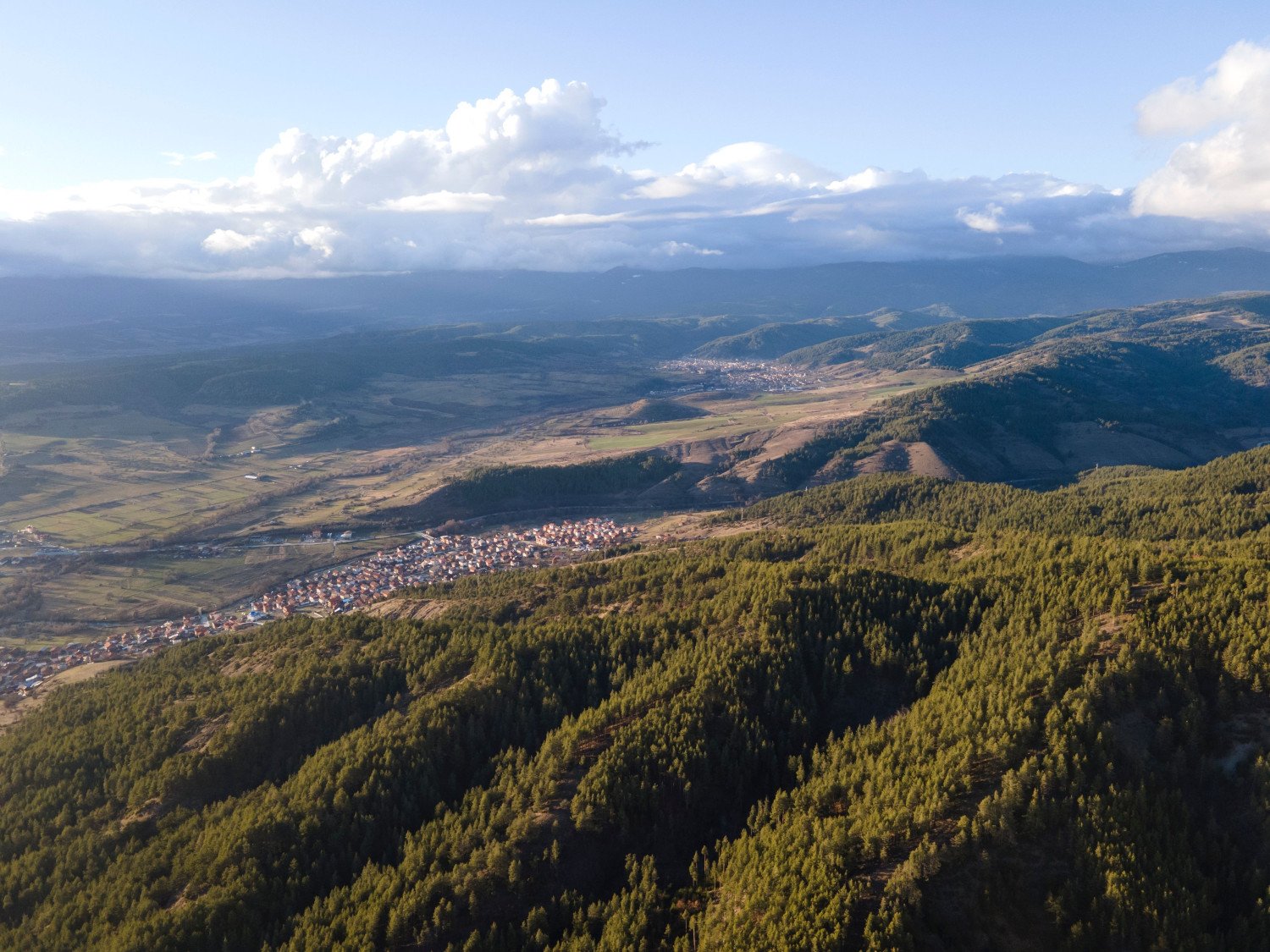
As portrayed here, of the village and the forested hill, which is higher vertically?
the forested hill

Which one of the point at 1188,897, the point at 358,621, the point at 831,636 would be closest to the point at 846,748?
the point at 831,636

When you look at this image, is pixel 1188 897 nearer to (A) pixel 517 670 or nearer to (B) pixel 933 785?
(B) pixel 933 785

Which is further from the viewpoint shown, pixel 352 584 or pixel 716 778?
pixel 352 584

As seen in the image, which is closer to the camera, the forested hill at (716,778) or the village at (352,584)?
the forested hill at (716,778)

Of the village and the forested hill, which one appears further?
the village
